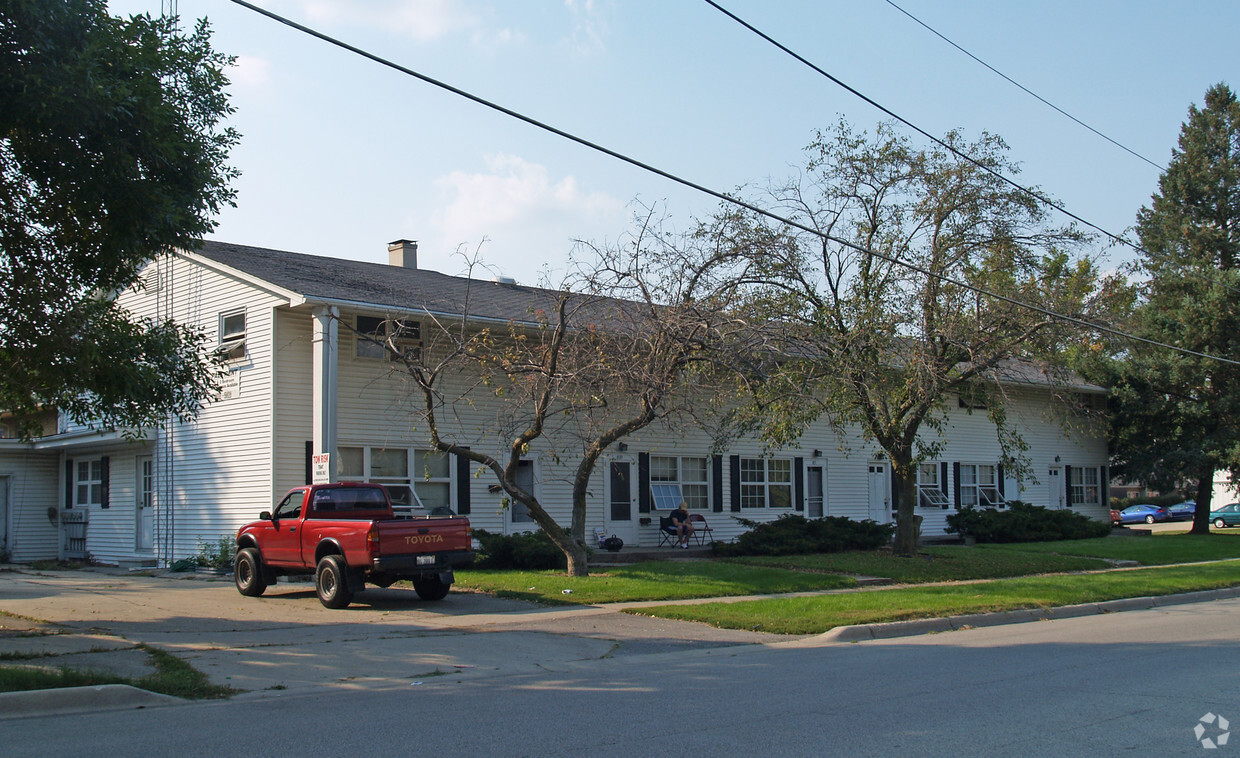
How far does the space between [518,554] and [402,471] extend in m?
3.57

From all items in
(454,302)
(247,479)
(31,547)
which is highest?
(454,302)

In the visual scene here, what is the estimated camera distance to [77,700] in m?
8.16

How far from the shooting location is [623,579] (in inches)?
685

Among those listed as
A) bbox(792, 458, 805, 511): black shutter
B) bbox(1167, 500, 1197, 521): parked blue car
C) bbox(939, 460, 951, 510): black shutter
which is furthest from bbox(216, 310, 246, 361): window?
bbox(1167, 500, 1197, 521): parked blue car

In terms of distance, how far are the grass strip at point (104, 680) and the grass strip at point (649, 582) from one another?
6.81 meters

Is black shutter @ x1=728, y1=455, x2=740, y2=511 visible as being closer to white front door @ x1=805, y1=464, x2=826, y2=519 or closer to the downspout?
white front door @ x1=805, y1=464, x2=826, y2=519

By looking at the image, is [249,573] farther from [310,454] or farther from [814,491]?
[814,491]

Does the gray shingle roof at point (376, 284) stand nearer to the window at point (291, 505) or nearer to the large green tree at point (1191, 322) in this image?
the window at point (291, 505)

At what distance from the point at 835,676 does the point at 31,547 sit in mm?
23518

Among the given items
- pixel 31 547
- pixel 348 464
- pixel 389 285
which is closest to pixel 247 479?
Answer: pixel 348 464

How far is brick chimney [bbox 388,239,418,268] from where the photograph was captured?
89.9 feet

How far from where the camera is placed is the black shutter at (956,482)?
106 feet

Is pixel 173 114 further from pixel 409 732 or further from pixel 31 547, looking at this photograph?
pixel 31 547

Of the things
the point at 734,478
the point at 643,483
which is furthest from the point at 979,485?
the point at 643,483
